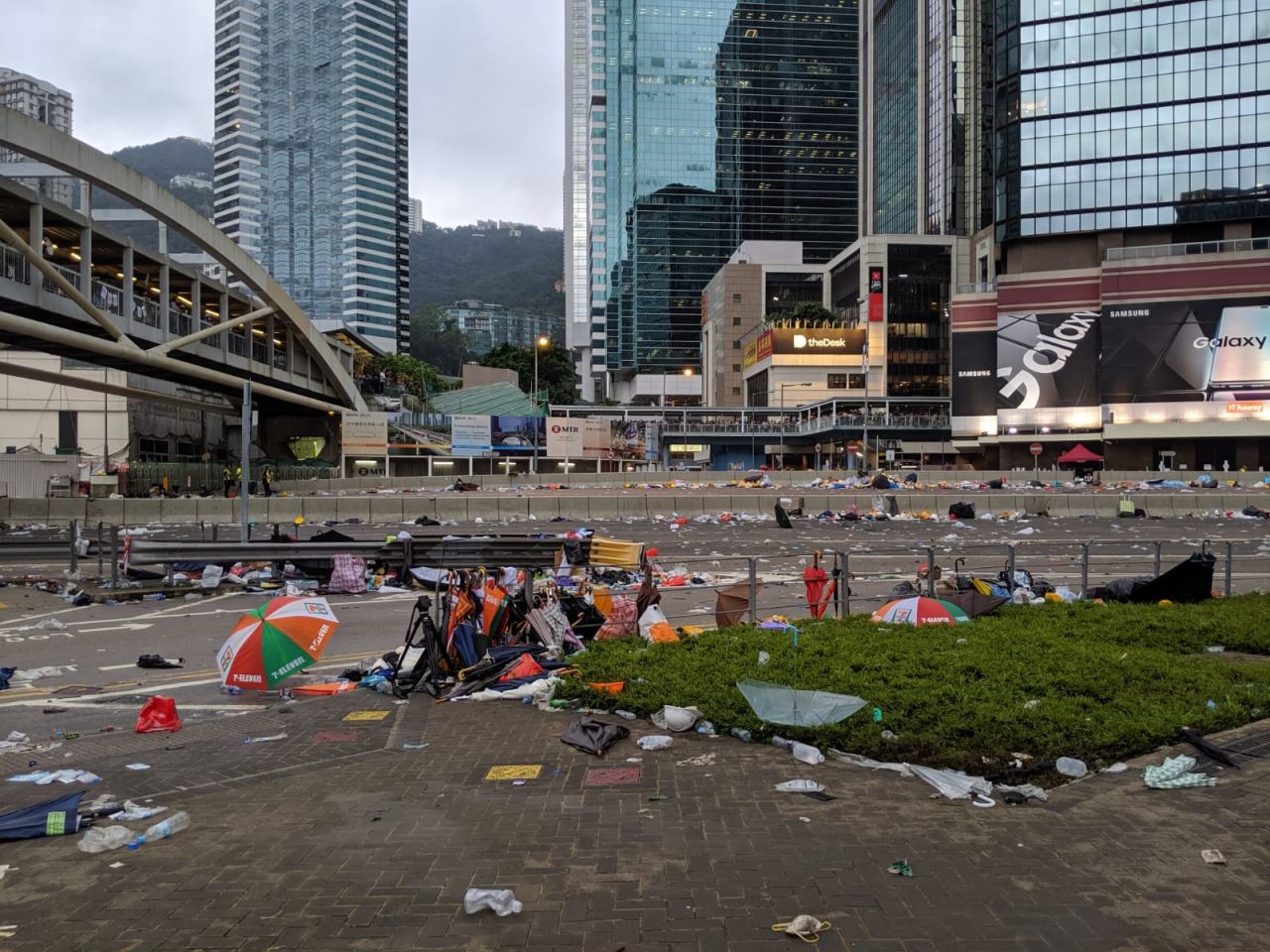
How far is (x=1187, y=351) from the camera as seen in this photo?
229ft

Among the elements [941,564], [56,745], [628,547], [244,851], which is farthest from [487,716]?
[941,564]

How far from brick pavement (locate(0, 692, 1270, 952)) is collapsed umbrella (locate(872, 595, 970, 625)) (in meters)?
4.90

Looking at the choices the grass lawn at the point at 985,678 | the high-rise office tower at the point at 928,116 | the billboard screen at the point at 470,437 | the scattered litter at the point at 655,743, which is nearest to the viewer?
the grass lawn at the point at 985,678

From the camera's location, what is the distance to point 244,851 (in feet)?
17.7

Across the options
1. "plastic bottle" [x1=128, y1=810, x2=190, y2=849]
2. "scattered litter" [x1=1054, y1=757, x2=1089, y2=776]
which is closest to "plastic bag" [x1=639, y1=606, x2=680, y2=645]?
"scattered litter" [x1=1054, y1=757, x2=1089, y2=776]

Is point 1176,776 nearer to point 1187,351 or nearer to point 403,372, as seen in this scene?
point 1187,351

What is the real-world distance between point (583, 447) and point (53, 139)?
123ft

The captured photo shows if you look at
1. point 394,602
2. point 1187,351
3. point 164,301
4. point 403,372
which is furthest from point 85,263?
point 403,372

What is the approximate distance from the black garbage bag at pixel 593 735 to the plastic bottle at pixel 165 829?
2982mm

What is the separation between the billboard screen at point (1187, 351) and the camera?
67812mm

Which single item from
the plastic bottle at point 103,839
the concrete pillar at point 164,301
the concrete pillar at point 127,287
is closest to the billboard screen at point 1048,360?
the concrete pillar at point 164,301

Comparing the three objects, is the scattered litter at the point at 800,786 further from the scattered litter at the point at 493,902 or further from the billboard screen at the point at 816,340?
the billboard screen at the point at 816,340

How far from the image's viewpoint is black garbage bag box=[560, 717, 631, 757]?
7.32m

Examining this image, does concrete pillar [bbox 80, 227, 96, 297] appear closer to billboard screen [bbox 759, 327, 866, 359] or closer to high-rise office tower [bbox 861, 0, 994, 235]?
billboard screen [bbox 759, 327, 866, 359]
